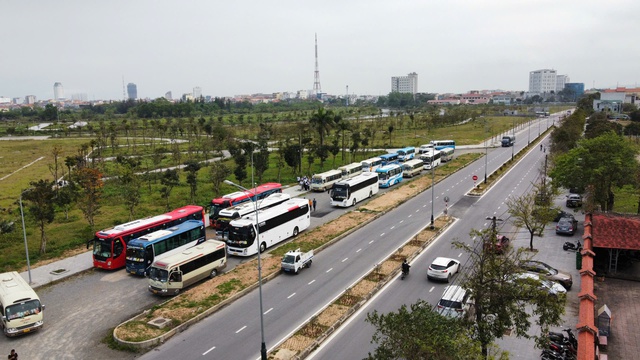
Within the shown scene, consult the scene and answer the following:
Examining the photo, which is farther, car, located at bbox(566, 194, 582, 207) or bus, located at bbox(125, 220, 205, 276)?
car, located at bbox(566, 194, 582, 207)

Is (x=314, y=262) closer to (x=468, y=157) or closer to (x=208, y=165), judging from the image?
(x=208, y=165)

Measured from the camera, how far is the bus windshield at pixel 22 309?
65.3 ft

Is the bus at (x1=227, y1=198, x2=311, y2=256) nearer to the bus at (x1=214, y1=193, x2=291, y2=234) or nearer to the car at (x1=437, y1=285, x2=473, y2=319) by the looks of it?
the bus at (x1=214, y1=193, x2=291, y2=234)

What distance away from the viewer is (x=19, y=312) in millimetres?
20078

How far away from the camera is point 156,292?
78.4ft

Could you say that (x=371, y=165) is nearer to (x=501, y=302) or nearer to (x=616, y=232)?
(x=616, y=232)

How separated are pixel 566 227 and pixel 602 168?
4747 millimetres

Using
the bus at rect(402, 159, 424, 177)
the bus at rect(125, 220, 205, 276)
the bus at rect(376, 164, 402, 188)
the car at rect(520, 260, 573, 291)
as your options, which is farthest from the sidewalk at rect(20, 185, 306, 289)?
the bus at rect(402, 159, 424, 177)

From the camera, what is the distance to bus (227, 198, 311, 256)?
29.5 metres

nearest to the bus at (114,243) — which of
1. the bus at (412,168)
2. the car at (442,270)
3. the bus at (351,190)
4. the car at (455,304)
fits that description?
the bus at (351,190)

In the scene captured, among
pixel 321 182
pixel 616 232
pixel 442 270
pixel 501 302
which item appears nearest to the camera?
pixel 501 302

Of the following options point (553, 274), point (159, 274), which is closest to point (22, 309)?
point (159, 274)

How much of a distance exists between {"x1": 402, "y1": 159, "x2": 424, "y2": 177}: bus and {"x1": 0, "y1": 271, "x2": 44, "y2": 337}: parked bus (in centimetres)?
4358

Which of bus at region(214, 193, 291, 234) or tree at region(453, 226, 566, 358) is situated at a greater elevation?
tree at region(453, 226, 566, 358)
